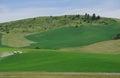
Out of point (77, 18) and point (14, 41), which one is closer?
point (14, 41)

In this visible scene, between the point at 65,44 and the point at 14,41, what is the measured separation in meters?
18.4

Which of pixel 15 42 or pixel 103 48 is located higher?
pixel 103 48

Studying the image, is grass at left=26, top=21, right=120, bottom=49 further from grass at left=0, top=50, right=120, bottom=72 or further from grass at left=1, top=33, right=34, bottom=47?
grass at left=0, top=50, right=120, bottom=72

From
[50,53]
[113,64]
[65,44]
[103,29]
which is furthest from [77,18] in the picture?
[113,64]

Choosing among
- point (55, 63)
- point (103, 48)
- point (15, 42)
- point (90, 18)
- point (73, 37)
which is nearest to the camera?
point (55, 63)

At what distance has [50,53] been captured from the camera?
67.4m

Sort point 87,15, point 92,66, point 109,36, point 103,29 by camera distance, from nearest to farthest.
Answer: point 92,66
point 109,36
point 103,29
point 87,15

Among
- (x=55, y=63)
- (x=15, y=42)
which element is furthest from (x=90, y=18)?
(x=55, y=63)

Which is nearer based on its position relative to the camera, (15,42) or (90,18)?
(15,42)

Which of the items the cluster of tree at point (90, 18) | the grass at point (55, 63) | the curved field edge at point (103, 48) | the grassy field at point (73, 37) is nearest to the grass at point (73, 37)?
the grassy field at point (73, 37)

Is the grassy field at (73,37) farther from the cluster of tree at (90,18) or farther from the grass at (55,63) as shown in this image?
the cluster of tree at (90,18)

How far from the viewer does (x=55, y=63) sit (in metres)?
55.4

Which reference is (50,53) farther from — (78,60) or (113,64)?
(113,64)

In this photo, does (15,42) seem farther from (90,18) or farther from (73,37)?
(90,18)
